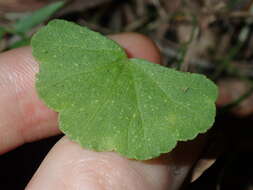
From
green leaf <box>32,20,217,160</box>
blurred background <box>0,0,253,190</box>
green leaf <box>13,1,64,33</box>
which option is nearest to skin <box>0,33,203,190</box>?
green leaf <box>32,20,217,160</box>

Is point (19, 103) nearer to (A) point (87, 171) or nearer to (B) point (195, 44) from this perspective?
(A) point (87, 171)

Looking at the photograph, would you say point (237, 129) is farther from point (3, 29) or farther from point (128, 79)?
point (3, 29)

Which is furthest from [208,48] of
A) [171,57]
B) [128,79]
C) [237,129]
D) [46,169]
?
[46,169]

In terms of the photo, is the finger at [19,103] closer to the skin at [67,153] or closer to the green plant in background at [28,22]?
the skin at [67,153]

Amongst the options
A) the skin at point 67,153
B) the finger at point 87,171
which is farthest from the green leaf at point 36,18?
the finger at point 87,171

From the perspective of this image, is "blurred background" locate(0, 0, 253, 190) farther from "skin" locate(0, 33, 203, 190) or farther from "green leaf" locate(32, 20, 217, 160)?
"green leaf" locate(32, 20, 217, 160)

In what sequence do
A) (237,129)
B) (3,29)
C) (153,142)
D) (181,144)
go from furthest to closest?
1. (237,129)
2. (3,29)
3. (181,144)
4. (153,142)
